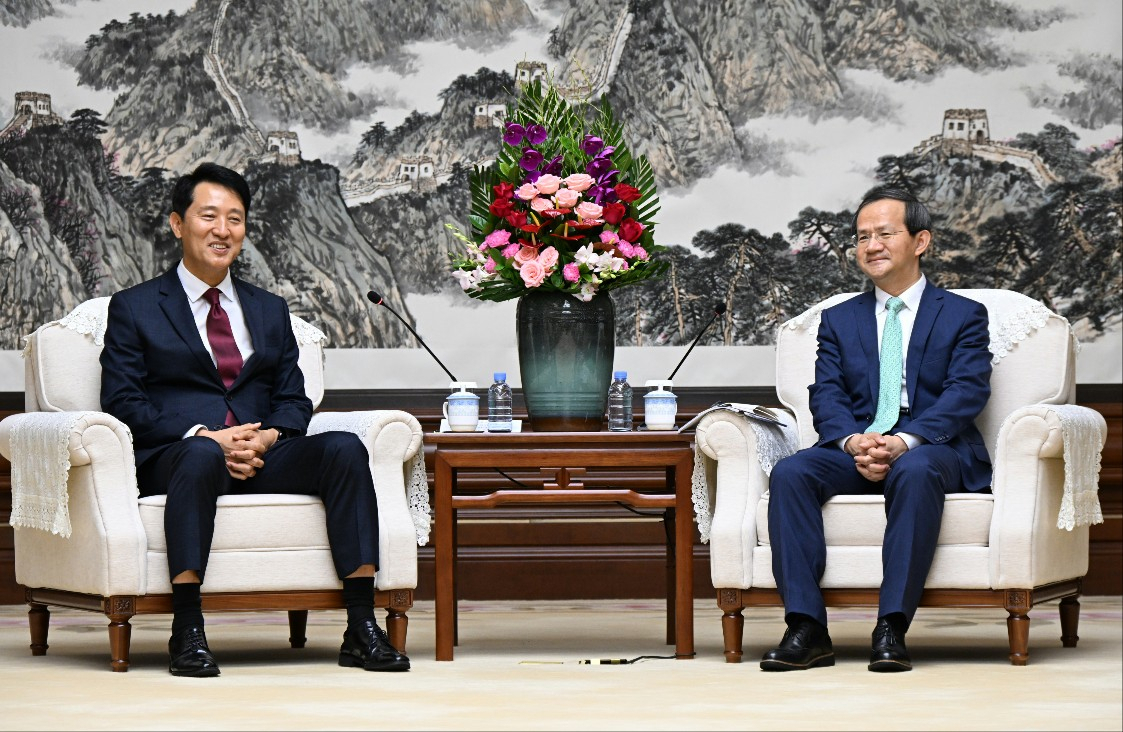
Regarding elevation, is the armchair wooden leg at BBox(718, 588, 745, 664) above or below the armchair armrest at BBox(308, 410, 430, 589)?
below

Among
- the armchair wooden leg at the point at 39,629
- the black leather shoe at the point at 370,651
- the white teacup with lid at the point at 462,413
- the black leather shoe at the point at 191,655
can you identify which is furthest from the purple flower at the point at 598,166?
the armchair wooden leg at the point at 39,629

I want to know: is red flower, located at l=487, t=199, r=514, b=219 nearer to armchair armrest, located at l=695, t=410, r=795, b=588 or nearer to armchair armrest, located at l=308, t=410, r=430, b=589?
armchair armrest, located at l=308, t=410, r=430, b=589

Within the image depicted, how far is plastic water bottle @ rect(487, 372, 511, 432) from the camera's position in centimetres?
420

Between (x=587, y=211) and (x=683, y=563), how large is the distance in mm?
946

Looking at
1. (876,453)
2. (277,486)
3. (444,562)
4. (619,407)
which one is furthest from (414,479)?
(876,453)

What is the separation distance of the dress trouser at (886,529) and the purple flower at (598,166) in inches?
36.1

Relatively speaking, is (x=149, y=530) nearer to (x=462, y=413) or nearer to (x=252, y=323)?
(x=252, y=323)

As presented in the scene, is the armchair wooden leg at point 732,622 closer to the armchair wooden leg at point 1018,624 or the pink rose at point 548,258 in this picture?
the armchair wooden leg at point 1018,624

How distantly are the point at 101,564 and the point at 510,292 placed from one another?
1.27 metres

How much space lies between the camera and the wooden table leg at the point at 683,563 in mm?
3994

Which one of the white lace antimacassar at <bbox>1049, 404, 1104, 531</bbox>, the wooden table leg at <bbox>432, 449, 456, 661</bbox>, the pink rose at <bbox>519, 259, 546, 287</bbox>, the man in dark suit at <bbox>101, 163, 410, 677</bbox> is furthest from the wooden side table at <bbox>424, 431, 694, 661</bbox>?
the white lace antimacassar at <bbox>1049, 404, 1104, 531</bbox>

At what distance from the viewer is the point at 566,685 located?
3.47 metres

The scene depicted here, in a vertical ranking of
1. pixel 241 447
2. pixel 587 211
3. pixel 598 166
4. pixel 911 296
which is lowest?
pixel 241 447

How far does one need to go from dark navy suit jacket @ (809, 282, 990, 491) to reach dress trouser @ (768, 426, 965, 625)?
0.16 meters
